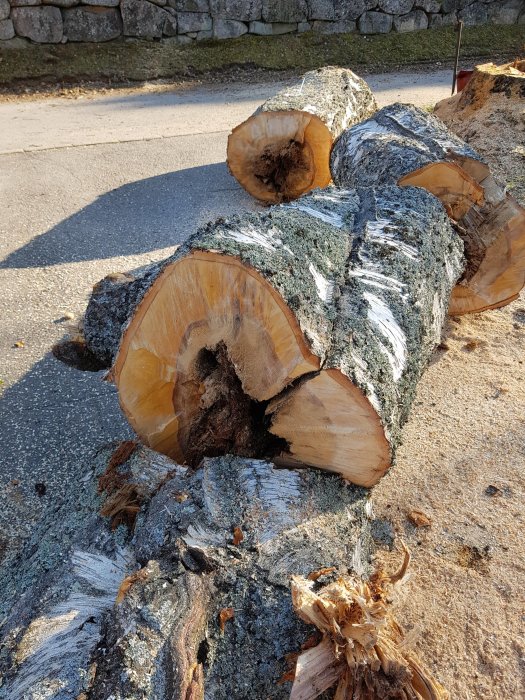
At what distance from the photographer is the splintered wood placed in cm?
167

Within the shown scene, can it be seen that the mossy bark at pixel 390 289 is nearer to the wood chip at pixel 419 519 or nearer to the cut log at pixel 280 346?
the cut log at pixel 280 346

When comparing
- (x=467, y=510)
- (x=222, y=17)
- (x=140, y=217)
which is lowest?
(x=467, y=510)

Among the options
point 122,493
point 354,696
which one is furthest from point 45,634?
point 354,696

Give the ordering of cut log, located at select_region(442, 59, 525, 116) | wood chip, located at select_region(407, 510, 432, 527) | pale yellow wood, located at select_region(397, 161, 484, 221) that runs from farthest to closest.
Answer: cut log, located at select_region(442, 59, 525, 116) < pale yellow wood, located at select_region(397, 161, 484, 221) < wood chip, located at select_region(407, 510, 432, 527)

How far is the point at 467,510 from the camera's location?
105 inches

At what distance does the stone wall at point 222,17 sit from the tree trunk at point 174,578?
855 centimetres

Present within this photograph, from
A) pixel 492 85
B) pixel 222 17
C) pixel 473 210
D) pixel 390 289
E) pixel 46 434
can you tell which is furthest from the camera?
pixel 222 17

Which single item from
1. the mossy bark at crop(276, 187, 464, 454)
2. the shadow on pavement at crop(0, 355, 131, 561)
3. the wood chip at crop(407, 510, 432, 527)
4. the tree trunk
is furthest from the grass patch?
the wood chip at crop(407, 510, 432, 527)

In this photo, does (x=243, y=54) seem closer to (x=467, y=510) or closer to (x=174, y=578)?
(x=467, y=510)

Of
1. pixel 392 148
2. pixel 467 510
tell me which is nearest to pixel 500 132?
pixel 392 148

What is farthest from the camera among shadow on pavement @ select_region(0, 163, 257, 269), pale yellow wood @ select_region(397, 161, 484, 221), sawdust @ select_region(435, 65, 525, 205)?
sawdust @ select_region(435, 65, 525, 205)

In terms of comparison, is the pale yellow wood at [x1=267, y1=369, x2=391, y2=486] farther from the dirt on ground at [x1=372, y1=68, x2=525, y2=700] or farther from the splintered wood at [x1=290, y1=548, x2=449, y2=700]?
the splintered wood at [x1=290, y1=548, x2=449, y2=700]

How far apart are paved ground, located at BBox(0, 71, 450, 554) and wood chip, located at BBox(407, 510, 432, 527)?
135cm

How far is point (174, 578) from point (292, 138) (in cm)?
424
